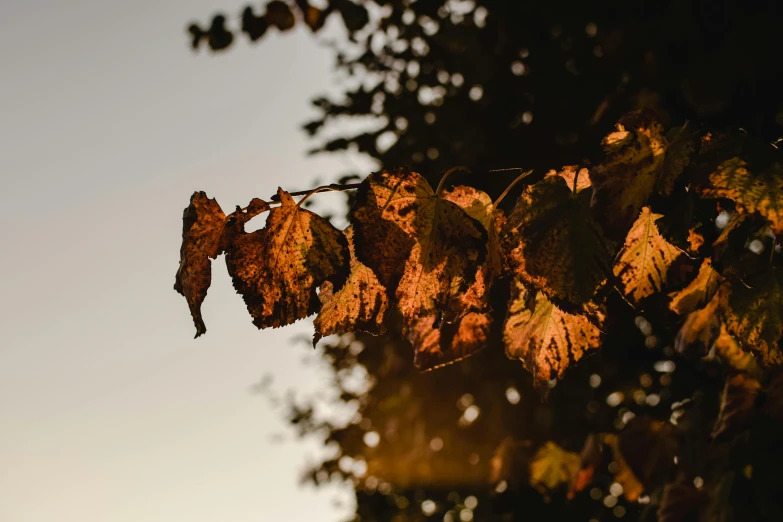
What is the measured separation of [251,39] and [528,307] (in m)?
2.35

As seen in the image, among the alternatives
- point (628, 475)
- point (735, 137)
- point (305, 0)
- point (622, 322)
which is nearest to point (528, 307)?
point (735, 137)

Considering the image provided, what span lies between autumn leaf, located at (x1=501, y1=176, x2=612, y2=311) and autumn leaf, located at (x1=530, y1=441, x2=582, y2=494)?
2827 millimetres

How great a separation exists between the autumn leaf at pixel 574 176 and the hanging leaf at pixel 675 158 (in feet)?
0.38

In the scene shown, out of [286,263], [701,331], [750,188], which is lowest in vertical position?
[701,331]

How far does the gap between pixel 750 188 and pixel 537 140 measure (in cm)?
296

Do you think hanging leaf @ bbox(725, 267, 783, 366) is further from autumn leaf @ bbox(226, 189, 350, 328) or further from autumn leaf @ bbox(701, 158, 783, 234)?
autumn leaf @ bbox(226, 189, 350, 328)

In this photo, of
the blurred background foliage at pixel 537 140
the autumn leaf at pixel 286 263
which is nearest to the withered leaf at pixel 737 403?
the blurred background foliage at pixel 537 140

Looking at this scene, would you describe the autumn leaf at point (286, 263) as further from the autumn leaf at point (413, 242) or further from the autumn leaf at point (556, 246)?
the autumn leaf at point (556, 246)

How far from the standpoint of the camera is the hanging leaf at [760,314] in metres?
1.03

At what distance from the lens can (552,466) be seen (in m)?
3.56

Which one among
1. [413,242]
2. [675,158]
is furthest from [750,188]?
[413,242]

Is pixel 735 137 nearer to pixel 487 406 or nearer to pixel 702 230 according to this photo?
pixel 702 230

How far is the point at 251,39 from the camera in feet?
9.72

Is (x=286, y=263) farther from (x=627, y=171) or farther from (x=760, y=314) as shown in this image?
(x=760, y=314)
